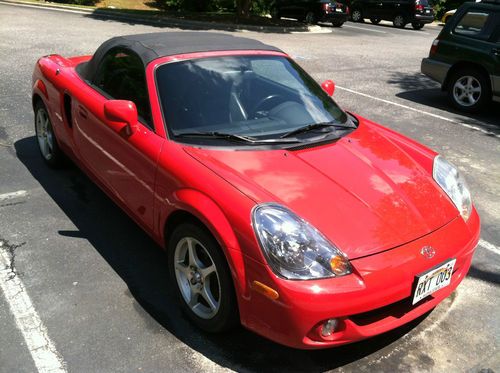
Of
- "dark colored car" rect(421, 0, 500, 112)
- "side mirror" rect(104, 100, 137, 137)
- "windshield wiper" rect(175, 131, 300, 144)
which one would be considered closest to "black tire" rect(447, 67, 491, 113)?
"dark colored car" rect(421, 0, 500, 112)

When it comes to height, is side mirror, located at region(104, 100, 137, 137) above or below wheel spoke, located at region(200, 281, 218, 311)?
above

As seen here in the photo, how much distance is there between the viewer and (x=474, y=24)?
25.8 feet

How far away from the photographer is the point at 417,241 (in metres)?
2.63

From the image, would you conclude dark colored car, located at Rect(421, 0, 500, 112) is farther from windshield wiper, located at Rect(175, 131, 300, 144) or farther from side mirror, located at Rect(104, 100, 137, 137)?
side mirror, located at Rect(104, 100, 137, 137)

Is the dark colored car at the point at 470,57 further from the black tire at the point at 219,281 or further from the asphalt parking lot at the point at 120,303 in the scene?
the black tire at the point at 219,281

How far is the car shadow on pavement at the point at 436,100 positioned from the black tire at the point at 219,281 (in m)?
5.73

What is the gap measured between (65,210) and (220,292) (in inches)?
85.5

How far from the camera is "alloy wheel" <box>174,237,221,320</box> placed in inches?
110

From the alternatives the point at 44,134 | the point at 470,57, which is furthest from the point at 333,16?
the point at 44,134

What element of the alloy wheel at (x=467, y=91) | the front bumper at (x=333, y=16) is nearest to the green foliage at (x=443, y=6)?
the front bumper at (x=333, y=16)

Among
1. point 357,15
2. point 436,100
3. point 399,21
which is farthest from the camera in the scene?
point 357,15

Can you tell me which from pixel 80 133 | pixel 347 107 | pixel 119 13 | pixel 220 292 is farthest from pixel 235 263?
pixel 119 13

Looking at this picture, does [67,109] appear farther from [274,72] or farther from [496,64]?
[496,64]

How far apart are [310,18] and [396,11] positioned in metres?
4.32
